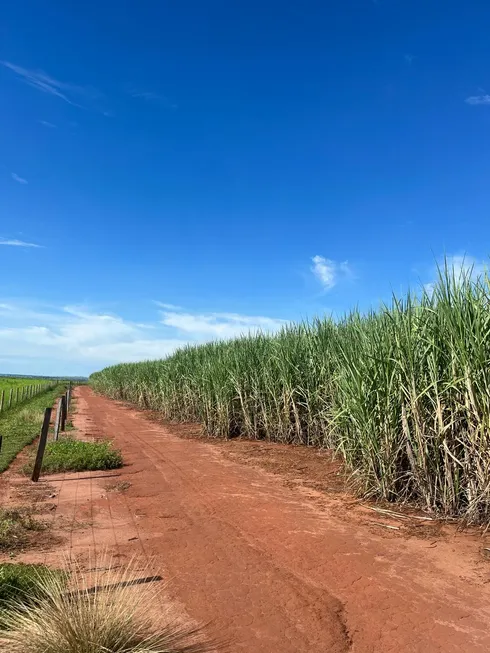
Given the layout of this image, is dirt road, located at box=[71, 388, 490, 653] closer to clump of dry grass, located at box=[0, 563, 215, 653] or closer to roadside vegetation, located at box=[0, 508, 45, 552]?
clump of dry grass, located at box=[0, 563, 215, 653]

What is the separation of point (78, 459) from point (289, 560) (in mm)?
6077

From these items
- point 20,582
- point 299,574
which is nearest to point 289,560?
point 299,574

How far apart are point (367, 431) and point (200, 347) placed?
12.8 meters

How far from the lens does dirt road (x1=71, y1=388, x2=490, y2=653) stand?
3.43m

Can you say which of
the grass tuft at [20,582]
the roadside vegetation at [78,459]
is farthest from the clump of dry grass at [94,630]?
the roadside vegetation at [78,459]

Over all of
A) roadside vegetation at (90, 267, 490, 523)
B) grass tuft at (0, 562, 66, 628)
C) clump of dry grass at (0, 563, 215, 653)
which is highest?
roadside vegetation at (90, 267, 490, 523)

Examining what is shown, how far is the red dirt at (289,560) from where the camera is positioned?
11.4ft

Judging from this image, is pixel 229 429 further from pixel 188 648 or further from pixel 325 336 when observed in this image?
pixel 188 648

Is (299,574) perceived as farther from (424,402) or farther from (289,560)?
(424,402)

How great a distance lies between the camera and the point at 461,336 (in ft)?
18.8

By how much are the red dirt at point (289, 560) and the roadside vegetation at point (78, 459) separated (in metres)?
0.69

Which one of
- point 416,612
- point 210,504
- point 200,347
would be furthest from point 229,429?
point 416,612

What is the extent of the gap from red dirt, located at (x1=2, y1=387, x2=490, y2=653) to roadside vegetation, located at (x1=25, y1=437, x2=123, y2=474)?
0.69 meters

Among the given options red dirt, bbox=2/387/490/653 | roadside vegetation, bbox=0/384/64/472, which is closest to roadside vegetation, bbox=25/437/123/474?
red dirt, bbox=2/387/490/653
